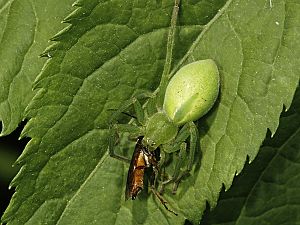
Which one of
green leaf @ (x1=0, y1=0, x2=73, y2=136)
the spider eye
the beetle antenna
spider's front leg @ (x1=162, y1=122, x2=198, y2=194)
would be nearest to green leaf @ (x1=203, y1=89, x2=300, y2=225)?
spider's front leg @ (x1=162, y1=122, x2=198, y2=194)

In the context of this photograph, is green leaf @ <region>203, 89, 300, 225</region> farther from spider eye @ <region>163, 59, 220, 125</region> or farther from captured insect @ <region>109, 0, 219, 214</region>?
spider eye @ <region>163, 59, 220, 125</region>

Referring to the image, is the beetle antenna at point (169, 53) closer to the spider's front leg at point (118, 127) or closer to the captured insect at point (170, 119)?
the captured insect at point (170, 119)

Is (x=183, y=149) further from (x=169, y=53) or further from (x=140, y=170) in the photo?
(x=169, y=53)

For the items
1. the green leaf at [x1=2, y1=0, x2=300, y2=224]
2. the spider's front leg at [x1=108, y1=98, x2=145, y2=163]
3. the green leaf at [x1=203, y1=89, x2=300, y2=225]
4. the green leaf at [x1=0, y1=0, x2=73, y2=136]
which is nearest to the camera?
the green leaf at [x1=2, y1=0, x2=300, y2=224]

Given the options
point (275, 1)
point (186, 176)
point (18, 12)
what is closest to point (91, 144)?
point (186, 176)

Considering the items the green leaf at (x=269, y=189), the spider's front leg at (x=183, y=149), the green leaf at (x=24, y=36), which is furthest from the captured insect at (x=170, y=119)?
the green leaf at (x=24, y=36)

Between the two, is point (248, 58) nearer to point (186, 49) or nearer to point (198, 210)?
point (186, 49)
